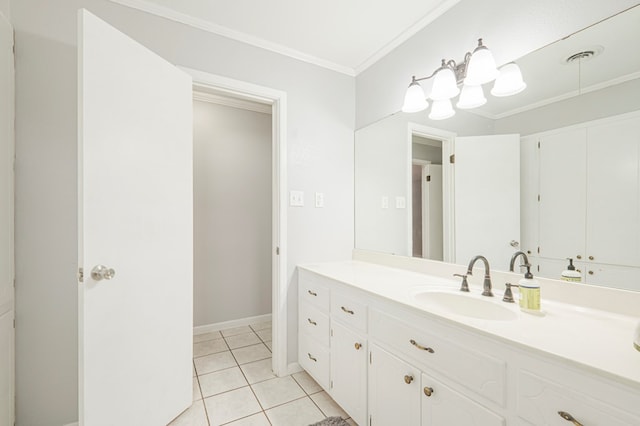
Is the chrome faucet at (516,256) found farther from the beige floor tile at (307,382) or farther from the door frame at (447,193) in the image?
the beige floor tile at (307,382)

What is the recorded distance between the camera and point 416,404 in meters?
1.13

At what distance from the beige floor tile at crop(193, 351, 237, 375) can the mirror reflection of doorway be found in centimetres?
171

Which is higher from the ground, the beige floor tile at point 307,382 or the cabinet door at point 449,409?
the cabinet door at point 449,409

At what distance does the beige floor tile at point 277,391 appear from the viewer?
1779 mm

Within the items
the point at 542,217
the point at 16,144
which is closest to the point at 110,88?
the point at 16,144

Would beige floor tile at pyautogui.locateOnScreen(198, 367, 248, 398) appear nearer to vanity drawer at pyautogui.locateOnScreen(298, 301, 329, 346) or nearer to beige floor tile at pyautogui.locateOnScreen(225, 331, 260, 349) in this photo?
beige floor tile at pyautogui.locateOnScreen(225, 331, 260, 349)

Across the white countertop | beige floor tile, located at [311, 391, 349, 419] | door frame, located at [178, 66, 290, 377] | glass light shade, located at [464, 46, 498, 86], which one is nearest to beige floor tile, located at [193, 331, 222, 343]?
door frame, located at [178, 66, 290, 377]

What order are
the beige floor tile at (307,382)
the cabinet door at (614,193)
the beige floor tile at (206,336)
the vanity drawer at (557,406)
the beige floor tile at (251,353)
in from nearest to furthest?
the vanity drawer at (557,406)
the cabinet door at (614,193)
the beige floor tile at (307,382)
the beige floor tile at (251,353)
the beige floor tile at (206,336)

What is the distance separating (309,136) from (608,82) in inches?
64.6

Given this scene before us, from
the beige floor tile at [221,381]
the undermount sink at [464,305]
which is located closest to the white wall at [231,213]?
the beige floor tile at [221,381]

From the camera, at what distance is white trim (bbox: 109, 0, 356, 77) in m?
1.66

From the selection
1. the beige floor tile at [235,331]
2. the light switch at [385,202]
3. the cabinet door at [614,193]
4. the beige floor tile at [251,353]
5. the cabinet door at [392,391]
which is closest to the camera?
the cabinet door at [614,193]

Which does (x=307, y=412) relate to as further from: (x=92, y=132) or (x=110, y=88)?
(x=110, y=88)

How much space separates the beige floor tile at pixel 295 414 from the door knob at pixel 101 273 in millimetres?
1183
